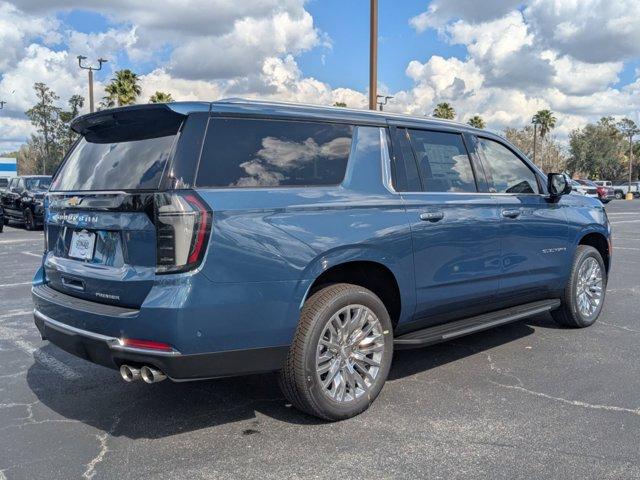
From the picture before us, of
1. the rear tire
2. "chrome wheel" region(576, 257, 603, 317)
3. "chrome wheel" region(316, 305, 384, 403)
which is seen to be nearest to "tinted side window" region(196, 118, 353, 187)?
"chrome wheel" region(316, 305, 384, 403)

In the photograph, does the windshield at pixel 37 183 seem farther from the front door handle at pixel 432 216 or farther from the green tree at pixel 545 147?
the green tree at pixel 545 147

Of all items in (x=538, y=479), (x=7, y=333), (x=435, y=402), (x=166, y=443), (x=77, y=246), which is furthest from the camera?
(x=7, y=333)

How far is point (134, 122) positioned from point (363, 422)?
7.63ft

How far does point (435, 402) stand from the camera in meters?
4.07

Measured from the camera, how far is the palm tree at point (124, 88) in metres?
36.2

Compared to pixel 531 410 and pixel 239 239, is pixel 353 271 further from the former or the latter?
pixel 531 410

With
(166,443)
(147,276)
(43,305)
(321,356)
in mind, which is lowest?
(166,443)

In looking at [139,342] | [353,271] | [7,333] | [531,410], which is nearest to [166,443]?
[139,342]

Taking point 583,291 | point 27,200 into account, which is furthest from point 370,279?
point 27,200

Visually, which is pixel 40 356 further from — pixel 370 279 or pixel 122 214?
pixel 370 279

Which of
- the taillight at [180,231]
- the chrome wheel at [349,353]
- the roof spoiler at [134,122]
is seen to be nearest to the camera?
the taillight at [180,231]

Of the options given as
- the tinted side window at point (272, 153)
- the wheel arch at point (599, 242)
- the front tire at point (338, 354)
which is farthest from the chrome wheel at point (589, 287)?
the tinted side window at point (272, 153)

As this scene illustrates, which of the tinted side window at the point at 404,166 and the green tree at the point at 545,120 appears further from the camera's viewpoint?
the green tree at the point at 545,120

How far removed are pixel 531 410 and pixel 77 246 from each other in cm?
312
